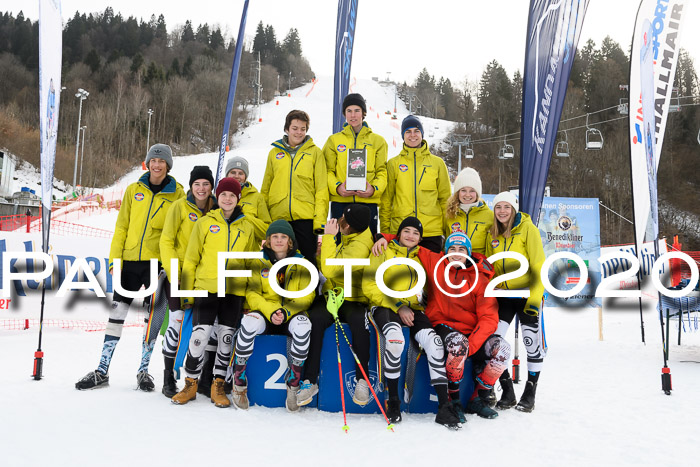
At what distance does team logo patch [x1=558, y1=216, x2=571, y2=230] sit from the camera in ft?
27.9

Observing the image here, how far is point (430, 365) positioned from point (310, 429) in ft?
3.01

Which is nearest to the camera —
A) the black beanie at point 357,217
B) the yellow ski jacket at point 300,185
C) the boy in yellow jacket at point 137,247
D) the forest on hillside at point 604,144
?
the black beanie at point 357,217

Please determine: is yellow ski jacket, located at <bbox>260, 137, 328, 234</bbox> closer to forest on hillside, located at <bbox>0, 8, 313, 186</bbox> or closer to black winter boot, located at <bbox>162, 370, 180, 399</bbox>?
black winter boot, located at <bbox>162, 370, 180, 399</bbox>

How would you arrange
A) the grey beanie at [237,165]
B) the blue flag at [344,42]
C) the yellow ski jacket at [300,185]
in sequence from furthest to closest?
the blue flag at [344,42], the grey beanie at [237,165], the yellow ski jacket at [300,185]

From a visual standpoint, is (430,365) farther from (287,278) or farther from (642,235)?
(642,235)

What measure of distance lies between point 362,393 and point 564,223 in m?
6.50

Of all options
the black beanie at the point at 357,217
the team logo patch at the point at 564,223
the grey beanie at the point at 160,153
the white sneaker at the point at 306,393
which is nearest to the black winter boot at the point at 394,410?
the white sneaker at the point at 306,393

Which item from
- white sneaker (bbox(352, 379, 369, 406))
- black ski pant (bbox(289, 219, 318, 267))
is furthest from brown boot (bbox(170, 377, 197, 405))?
black ski pant (bbox(289, 219, 318, 267))

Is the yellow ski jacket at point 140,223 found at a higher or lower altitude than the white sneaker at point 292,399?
higher

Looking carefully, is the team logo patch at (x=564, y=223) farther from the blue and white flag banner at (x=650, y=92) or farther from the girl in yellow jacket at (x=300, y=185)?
the girl in yellow jacket at (x=300, y=185)

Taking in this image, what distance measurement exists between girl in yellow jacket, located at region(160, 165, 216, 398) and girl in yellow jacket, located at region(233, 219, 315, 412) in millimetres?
576

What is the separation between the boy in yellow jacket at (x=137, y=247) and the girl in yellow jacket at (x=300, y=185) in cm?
89

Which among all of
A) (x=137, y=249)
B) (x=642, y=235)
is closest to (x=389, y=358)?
(x=137, y=249)

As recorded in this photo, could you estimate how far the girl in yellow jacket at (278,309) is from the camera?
3367 millimetres
